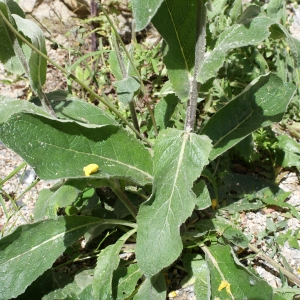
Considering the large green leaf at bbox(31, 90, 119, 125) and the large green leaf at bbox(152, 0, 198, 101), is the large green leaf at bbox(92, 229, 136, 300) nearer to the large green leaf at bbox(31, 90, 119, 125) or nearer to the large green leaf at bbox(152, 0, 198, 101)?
the large green leaf at bbox(31, 90, 119, 125)

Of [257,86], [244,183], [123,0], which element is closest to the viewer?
[257,86]

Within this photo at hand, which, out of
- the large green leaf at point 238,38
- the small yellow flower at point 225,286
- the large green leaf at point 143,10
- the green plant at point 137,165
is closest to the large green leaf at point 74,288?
the green plant at point 137,165

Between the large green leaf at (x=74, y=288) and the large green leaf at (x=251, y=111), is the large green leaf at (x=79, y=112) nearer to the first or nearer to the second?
the large green leaf at (x=251, y=111)

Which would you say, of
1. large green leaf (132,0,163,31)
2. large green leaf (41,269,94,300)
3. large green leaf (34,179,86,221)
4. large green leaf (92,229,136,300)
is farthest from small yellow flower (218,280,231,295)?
large green leaf (132,0,163,31)

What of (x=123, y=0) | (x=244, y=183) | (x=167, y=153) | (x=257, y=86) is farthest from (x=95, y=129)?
(x=123, y=0)

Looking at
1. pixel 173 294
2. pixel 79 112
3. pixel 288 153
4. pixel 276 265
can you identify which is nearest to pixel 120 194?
pixel 79 112

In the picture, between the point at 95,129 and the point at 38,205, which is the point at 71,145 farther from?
the point at 38,205

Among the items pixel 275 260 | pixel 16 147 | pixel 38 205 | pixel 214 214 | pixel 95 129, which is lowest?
pixel 275 260
